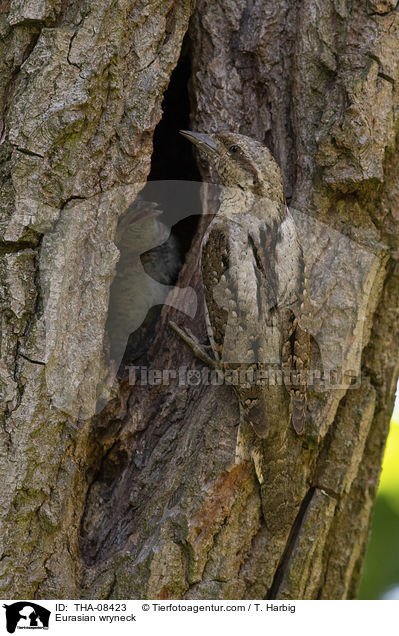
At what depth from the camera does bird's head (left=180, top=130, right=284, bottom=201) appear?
2555 millimetres

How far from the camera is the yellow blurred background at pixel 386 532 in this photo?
3.46 metres

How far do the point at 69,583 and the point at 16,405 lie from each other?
2.61 feet

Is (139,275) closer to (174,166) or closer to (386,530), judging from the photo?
(174,166)

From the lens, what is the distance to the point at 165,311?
297 centimetres

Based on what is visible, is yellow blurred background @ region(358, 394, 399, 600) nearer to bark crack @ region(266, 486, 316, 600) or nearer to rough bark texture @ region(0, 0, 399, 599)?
rough bark texture @ region(0, 0, 399, 599)

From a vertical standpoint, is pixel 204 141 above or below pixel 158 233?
above

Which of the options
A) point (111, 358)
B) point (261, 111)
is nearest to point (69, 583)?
point (111, 358)

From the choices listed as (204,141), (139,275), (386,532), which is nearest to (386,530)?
(386,532)
